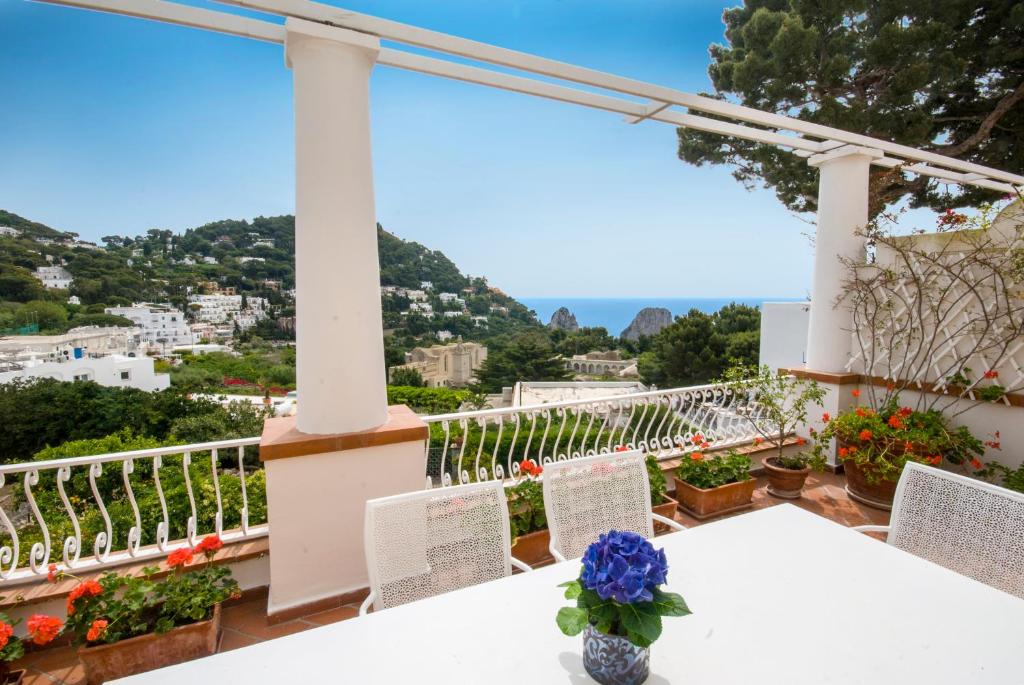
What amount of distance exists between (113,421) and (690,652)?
1804cm

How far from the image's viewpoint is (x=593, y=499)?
1.77 metres

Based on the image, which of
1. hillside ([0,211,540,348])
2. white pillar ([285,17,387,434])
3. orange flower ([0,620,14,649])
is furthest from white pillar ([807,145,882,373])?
hillside ([0,211,540,348])

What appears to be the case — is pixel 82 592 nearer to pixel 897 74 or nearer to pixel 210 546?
pixel 210 546

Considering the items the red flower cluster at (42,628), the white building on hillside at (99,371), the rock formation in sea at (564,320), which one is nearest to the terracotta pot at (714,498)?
the red flower cluster at (42,628)

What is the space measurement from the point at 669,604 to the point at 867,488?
10.5 feet

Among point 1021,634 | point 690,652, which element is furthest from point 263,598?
point 1021,634

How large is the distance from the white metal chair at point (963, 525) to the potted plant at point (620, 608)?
1.21 m

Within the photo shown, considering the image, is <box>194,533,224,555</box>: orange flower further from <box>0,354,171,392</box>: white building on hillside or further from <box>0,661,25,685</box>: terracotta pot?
<box>0,354,171,392</box>: white building on hillside

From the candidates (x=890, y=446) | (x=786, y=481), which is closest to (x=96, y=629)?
(x=786, y=481)

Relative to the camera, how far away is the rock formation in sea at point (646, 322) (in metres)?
31.0

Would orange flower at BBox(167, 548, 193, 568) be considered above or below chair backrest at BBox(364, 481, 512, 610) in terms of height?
below

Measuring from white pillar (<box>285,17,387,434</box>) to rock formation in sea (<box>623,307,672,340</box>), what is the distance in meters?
29.9

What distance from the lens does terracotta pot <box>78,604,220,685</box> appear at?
5.28 feet

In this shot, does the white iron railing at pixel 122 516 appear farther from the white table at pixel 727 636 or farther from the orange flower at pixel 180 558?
the white table at pixel 727 636
